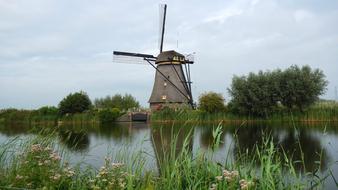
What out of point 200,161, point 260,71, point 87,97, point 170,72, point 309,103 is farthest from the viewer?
point 87,97

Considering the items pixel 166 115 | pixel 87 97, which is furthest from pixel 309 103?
pixel 87 97

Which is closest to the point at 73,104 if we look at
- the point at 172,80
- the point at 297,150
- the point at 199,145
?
the point at 172,80

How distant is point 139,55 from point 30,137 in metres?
25.8

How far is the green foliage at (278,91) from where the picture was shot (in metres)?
25.6

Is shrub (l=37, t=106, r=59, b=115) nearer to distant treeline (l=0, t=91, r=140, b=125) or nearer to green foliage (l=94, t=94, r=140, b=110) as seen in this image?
distant treeline (l=0, t=91, r=140, b=125)

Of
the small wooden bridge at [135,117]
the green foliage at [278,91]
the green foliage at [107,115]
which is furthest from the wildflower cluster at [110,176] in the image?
the green foliage at [107,115]

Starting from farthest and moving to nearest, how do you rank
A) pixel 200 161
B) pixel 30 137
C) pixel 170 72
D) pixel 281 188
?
pixel 170 72 → pixel 30 137 → pixel 200 161 → pixel 281 188

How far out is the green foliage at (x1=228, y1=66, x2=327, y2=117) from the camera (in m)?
25.6

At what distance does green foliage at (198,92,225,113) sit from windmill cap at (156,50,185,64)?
4.29 meters

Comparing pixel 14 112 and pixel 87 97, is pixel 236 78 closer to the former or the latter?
pixel 87 97

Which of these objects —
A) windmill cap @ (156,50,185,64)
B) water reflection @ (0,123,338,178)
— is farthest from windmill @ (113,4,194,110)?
water reflection @ (0,123,338,178)

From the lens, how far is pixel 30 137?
4.57m

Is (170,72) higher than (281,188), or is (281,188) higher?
(170,72)

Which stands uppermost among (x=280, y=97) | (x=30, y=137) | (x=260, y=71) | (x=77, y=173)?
(x=260, y=71)
